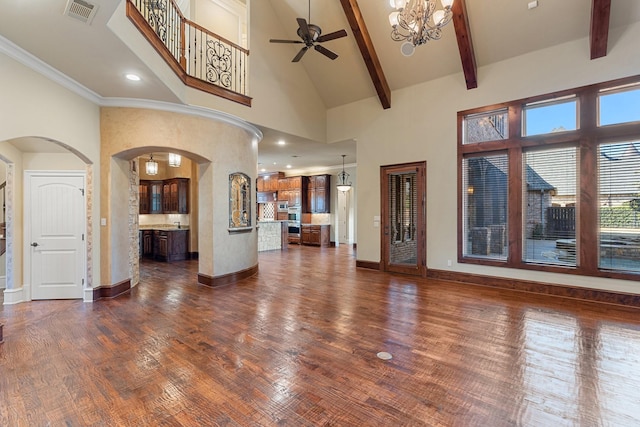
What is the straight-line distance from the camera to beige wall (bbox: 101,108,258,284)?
15.9ft

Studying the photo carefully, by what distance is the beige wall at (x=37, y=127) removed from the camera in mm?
3230

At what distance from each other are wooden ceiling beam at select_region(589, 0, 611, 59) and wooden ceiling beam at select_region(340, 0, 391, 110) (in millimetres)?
3351

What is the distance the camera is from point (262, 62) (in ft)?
21.1

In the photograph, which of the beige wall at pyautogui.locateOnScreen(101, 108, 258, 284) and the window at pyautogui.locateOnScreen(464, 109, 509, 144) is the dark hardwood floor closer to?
the beige wall at pyautogui.locateOnScreen(101, 108, 258, 284)

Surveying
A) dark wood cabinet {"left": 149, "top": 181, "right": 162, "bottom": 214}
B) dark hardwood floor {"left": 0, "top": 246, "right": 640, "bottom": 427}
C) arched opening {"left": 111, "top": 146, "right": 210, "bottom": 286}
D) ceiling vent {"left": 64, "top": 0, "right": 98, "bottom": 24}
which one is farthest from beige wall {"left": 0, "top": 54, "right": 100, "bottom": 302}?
dark wood cabinet {"left": 149, "top": 181, "right": 162, "bottom": 214}

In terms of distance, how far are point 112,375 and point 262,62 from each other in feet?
19.7

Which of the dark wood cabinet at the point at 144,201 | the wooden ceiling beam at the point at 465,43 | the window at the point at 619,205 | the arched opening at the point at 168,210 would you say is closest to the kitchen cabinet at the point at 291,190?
the arched opening at the point at 168,210

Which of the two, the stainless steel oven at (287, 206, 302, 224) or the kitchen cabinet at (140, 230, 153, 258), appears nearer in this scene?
the kitchen cabinet at (140, 230, 153, 258)

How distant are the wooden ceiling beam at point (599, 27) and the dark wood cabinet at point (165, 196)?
9.56 metres

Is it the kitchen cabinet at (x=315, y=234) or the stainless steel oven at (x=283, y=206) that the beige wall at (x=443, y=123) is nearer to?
the kitchen cabinet at (x=315, y=234)

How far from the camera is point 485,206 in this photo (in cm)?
582

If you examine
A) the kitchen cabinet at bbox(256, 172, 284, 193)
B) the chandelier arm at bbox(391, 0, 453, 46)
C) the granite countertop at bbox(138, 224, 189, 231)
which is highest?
the chandelier arm at bbox(391, 0, 453, 46)

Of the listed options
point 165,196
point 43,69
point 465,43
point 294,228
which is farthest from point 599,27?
point 294,228

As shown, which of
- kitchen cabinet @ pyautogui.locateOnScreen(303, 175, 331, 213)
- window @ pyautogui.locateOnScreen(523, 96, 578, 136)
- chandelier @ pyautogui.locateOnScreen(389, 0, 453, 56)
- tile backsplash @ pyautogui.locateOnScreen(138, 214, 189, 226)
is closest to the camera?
chandelier @ pyautogui.locateOnScreen(389, 0, 453, 56)
